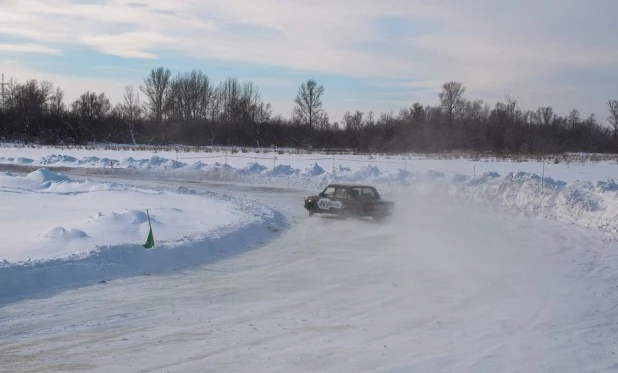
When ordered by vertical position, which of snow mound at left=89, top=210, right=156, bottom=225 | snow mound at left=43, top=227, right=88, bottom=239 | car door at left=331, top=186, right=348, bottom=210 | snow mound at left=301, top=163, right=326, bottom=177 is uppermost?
snow mound at left=301, top=163, right=326, bottom=177

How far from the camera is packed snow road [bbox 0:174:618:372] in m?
6.18

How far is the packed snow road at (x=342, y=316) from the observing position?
20.3ft

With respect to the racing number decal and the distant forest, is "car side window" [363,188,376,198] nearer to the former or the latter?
the racing number decal

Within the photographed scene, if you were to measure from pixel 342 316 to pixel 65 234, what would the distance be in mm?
7935

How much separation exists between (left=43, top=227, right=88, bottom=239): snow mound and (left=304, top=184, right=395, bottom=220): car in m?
7.70

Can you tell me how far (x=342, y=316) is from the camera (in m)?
7.91

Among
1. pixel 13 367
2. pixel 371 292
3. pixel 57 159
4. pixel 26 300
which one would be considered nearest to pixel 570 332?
pixel 371 292

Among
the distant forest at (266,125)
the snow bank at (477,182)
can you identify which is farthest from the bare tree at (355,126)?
the snow bank at (477,182)

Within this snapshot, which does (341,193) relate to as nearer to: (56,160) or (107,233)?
(107,233)

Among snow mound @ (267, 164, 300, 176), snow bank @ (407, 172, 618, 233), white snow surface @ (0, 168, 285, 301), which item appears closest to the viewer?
white snow surface @ (0, 168, 285, 301)

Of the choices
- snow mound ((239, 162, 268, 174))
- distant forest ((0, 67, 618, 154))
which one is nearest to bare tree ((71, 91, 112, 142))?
distant forest ((0, 67, 618, 154))

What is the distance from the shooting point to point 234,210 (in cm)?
2022

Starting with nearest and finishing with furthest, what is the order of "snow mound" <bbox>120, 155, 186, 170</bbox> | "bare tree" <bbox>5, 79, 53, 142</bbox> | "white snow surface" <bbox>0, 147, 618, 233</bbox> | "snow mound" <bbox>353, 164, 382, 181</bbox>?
"white snow surface" <bbox>0, 147, 618, 233</bbox>
"snow mound" <bbox>353, 164, 382, 181</bbox>
"snow mound" <bbox>120, 155, 186, 170</bbox>
"bare tree" <bbox>5, 79, 53, 142</bbox>

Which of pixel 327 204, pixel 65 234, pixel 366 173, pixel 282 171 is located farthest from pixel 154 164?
pixel 65 234
